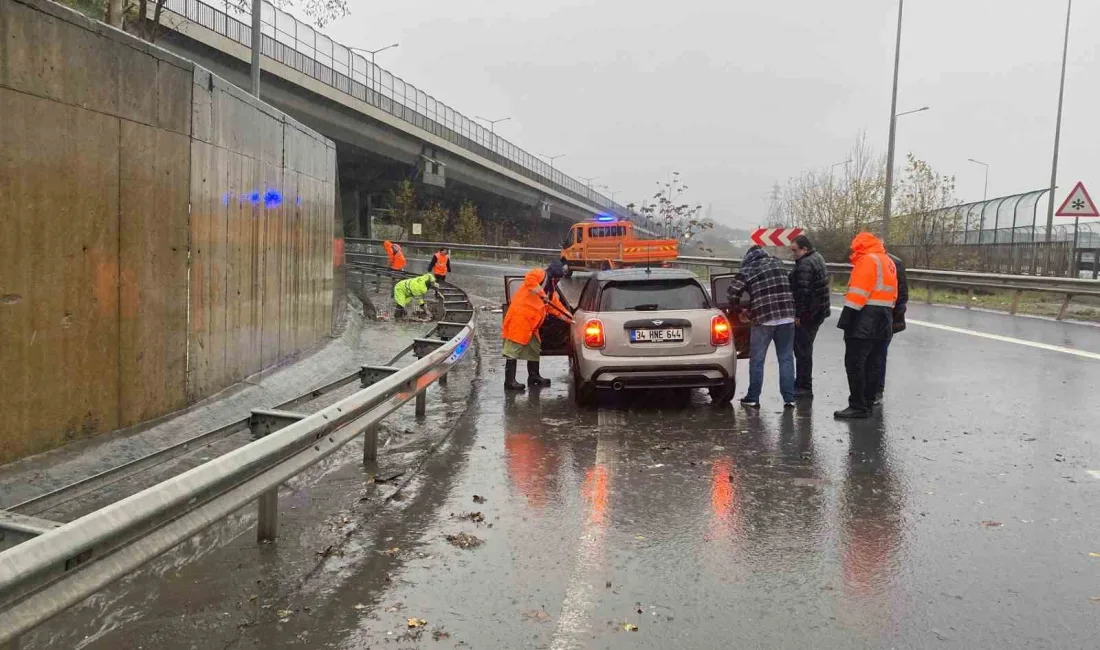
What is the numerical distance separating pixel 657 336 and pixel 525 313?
1709mm

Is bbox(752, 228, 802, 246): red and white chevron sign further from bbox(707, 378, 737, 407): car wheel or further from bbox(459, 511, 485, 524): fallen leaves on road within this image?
bbox(459, 511, 485, 524): fallen leaves on road

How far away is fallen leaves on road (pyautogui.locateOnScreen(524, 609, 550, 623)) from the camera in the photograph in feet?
12.0

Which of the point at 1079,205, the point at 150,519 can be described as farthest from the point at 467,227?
the point at 150,519

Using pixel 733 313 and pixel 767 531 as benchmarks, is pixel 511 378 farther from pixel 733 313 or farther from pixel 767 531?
pixel 767 531

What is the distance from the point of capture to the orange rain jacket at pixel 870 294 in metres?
7.84

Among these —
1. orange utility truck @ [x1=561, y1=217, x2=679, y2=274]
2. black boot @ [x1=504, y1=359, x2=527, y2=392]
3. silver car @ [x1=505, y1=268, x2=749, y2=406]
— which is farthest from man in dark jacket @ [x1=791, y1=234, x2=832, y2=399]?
orange utility truck @ [x1=561, y1=217, x2=679, y2=274]

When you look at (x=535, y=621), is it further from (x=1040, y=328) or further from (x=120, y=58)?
(x=1040, y=328)

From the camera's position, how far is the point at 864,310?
7867 millimetres

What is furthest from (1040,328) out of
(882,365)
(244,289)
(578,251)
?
(578,251)

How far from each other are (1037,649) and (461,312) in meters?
8.76

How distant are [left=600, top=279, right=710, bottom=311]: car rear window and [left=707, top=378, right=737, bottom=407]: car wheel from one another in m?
0.80

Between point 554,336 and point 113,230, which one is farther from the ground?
point 113,230

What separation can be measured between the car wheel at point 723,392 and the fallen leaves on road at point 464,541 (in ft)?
14.2

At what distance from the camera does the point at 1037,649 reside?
10.9 ft
